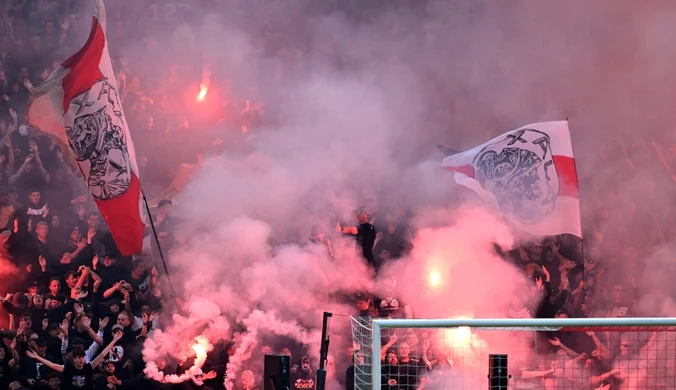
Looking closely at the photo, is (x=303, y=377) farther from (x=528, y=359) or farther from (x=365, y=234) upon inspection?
(x=528, y=359)

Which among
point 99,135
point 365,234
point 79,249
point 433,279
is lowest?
point 433,279

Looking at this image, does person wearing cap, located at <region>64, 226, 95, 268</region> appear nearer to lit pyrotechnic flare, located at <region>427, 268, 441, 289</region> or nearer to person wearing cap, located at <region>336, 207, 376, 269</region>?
person wearing cap, located at <region>336, 207, 376, 269</region>

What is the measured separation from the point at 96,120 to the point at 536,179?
4100 millimetres

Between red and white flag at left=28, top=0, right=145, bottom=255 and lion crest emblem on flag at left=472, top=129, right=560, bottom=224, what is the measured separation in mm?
3417

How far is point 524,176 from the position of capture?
7.36m

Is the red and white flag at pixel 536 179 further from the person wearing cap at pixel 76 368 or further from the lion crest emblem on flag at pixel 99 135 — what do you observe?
the person wearing cap at pixel 76 368

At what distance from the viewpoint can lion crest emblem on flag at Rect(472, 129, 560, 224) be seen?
24.1 ft

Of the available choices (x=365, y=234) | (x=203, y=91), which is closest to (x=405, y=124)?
(x=365, y=234)

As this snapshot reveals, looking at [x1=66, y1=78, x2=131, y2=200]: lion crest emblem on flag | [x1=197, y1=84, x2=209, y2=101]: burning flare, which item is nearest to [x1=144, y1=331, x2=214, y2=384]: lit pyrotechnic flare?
[x1=66, y1=78, x2=131, y2=200]: lion crest emblem on flag

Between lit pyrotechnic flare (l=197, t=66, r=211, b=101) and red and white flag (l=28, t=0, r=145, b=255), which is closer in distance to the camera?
red and white flag (l=28, t=0, r=145, b=255)

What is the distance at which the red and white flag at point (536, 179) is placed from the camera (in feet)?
24.1

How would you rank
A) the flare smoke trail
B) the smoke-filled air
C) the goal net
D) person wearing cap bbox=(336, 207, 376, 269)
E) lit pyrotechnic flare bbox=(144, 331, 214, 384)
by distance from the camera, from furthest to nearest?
person wearing cap bbox=(336, 207, 376, 269) → the flare smoke trail → the smoke-filled air → lit pyrotechnic flare bbox=(144, 331, 214, 384) → the goal net

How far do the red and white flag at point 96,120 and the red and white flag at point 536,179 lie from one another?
11.2 feet

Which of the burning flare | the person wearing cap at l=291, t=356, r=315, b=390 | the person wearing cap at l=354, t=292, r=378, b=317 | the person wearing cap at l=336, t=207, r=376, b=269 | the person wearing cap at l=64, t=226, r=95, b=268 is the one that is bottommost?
the person wearing cap at l=291, t=356, r=315, b=390
